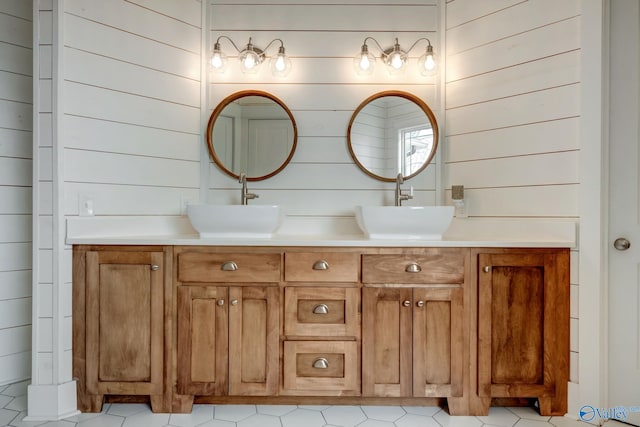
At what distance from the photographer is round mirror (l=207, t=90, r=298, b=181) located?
234 cm

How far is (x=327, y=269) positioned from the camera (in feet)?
5.86

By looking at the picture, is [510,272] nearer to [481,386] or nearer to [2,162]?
[481,386]

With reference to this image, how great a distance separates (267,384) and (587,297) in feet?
5.18

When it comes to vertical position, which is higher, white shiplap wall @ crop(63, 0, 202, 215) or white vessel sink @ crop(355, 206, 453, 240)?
white shiplap wall @ crop(63, 0, 202, 215)

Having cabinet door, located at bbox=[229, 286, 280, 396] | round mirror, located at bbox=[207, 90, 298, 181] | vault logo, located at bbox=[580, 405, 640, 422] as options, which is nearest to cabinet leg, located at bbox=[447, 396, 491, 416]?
vault logo, located at bbox=[580, 405, 640, 422]

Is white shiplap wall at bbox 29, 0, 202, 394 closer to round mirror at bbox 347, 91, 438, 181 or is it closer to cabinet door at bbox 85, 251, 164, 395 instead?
cabinet door at bbox 85, 251, 164, 395

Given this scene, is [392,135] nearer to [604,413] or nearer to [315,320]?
[315,320]

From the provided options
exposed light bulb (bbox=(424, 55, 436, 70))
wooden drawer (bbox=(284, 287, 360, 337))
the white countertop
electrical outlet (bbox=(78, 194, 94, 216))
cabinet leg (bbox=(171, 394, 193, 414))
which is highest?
exposed light bulb (bbox=(424, 55, 436, 70))

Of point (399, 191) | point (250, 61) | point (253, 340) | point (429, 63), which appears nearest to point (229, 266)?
point (253, 340)

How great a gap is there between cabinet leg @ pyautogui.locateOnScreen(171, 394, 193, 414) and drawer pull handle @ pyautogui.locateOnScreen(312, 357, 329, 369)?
2.06ft

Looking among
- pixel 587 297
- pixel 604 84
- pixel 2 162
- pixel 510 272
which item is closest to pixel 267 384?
pixel 510 272

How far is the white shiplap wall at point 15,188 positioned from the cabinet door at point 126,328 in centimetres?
71

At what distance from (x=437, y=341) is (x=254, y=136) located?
5.21 feet

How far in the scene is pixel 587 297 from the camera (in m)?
1.75
